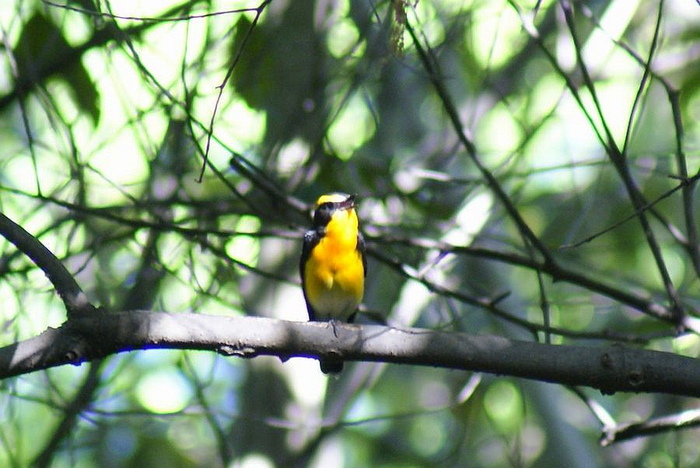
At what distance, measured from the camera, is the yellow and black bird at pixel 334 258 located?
5.59 meters

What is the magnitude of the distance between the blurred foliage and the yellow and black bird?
0.14 metres

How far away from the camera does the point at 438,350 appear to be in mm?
3207

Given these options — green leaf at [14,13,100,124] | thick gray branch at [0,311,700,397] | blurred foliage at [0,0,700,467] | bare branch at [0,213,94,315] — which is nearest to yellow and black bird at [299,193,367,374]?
blurred foliage at [0,0,700,467]

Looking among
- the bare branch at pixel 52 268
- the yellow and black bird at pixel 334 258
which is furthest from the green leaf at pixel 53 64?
the yellow and black bird at pixel 334 258

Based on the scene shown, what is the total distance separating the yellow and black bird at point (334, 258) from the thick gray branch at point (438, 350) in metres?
2.25

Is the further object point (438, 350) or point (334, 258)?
point (334, 258)

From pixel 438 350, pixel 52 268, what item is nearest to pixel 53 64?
pixel 52 268

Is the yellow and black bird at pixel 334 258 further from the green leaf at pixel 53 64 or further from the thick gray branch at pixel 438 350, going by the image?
the thick gray branch at pixel 438 350

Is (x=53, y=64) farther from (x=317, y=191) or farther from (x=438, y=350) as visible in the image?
(x=438, y=350)

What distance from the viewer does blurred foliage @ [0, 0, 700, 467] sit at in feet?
14.8

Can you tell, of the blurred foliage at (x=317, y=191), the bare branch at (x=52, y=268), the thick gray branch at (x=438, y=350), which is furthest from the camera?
the blurred foliage at (x=317, y=191)

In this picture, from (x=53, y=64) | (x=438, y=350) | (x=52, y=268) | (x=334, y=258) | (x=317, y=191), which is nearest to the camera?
(x=52, y=268)

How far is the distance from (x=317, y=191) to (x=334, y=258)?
589mm

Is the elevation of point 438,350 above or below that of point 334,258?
below
